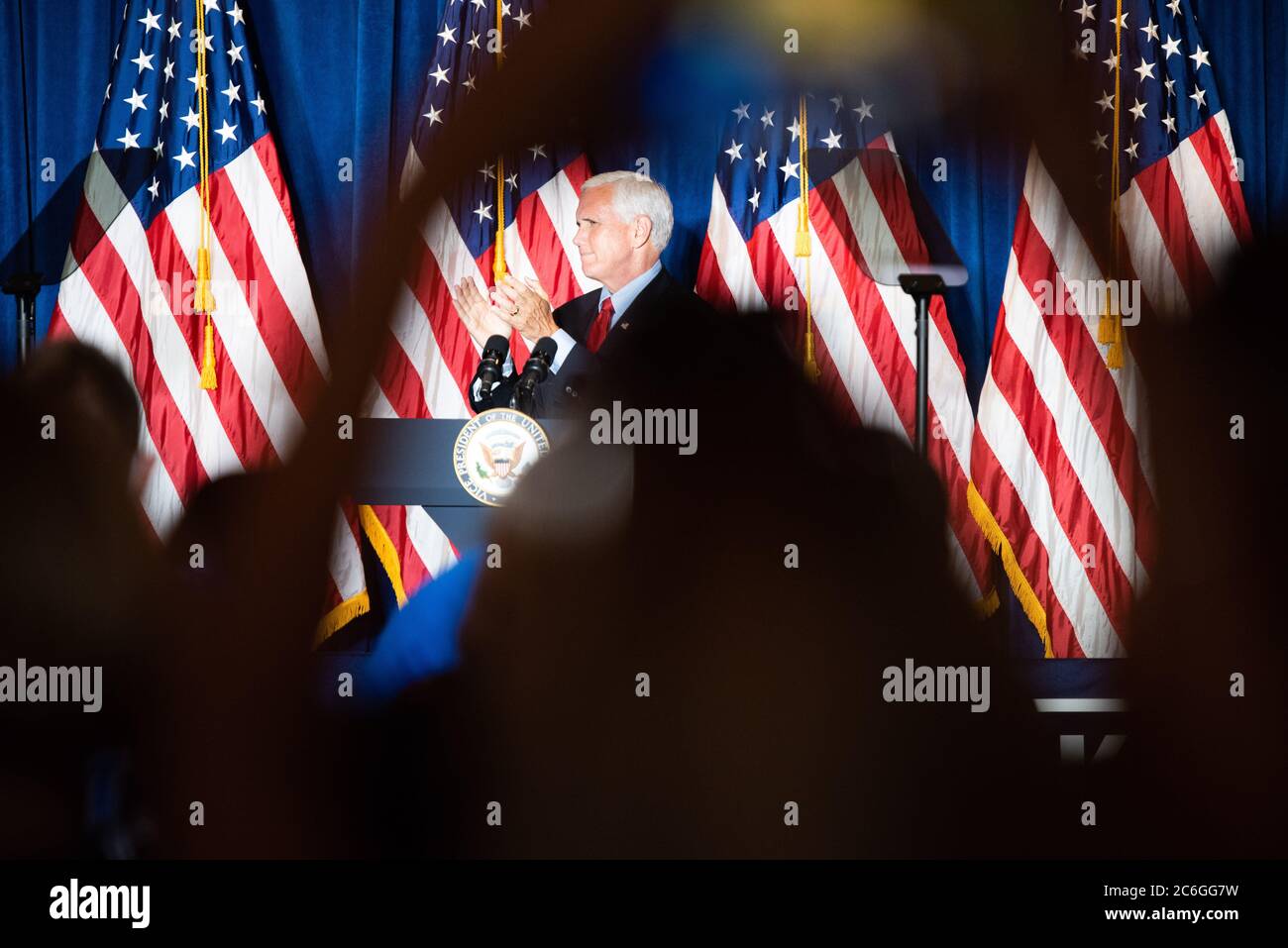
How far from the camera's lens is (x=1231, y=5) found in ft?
9.64

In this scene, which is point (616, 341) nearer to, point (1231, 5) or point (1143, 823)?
point (1143, 823)

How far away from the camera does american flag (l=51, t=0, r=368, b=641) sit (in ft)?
8.56

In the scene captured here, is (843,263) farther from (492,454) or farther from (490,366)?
(492,454)

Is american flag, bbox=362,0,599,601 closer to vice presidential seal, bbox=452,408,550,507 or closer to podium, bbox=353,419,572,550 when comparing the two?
podium, bbox=353,419,572,550

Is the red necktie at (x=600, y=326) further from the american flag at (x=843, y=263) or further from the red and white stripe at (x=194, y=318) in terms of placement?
the red and white stripe at (x=194, y=318)

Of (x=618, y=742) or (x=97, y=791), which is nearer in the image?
(x=97, y=791)

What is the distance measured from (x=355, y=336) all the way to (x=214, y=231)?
2.24 m

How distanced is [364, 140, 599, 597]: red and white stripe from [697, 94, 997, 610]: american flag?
402 millimetres

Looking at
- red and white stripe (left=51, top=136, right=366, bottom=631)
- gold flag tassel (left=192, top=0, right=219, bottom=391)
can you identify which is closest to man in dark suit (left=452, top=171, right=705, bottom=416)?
red and white stripe (left=51, top=136, right=366, bottom=631)

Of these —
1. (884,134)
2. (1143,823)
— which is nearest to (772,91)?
(884,134)

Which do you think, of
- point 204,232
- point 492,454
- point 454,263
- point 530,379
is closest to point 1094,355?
point 530,379

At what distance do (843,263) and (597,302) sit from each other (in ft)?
2.01

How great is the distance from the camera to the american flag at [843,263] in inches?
106

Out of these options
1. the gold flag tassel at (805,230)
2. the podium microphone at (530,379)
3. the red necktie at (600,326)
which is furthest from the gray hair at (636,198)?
the podium microphone at (530,379)
